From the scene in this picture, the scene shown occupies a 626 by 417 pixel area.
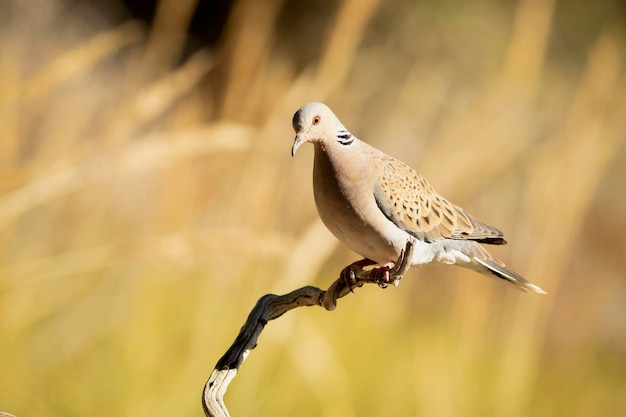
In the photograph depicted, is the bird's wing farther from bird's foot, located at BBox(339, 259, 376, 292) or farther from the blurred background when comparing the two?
the blurred background

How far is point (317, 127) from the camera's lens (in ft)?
5.53

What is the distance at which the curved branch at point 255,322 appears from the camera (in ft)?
5.11

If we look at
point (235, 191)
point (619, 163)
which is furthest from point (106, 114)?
point (619, 163)

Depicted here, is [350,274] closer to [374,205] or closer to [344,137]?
[374,205]

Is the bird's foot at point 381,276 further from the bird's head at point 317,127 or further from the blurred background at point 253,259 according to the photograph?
the blurred background at point 253,259

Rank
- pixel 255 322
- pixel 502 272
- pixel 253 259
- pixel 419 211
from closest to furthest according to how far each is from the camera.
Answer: pixel 255 322, pixel 419 211, pixel 502 272, pixel 253 259

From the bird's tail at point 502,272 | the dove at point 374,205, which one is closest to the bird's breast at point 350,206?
the dove at point 374,205

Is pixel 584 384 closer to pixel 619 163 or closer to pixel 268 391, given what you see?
pixel 268 391

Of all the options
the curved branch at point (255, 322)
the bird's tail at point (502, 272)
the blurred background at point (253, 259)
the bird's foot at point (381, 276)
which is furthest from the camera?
the blurred background at point (253, 259)

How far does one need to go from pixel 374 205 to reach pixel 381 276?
0.49ft

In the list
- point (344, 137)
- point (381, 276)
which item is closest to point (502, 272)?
point (381, 276)

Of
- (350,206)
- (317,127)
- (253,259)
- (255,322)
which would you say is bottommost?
(255,322)

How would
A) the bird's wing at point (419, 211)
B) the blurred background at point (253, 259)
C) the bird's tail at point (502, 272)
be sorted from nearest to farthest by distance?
1. the bird's wing at point (419, 211)
2. the bird's tail at point (502, 272)
3. the blurred background at point (253, 259)

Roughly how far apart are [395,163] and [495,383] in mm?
1198
